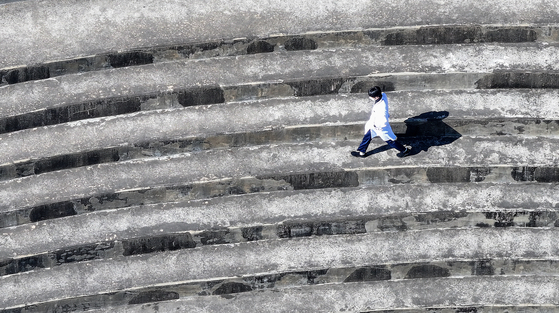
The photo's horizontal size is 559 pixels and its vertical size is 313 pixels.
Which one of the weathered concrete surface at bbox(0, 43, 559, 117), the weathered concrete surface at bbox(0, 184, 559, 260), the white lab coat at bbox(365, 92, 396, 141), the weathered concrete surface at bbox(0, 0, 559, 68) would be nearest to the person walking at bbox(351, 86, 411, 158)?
the white lab coat at bbox(365, 92, 396, 141)

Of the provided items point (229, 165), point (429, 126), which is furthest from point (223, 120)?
point (429, 126)

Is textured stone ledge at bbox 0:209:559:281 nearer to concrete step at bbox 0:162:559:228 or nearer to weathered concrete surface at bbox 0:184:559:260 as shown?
weathered concrete surface at bbox 0:184:559:260

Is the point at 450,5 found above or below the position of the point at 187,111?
above

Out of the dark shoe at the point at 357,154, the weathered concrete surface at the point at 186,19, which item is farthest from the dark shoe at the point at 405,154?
the weathered concrete surface at the point at 186,19

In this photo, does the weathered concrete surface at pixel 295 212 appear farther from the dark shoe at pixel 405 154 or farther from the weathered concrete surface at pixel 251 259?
the dark shoe at pixel 405 154

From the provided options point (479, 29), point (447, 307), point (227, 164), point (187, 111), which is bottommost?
point (447, 307)

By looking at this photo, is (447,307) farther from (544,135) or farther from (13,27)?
(13,27)

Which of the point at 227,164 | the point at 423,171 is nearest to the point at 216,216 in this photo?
the point at 227,164
